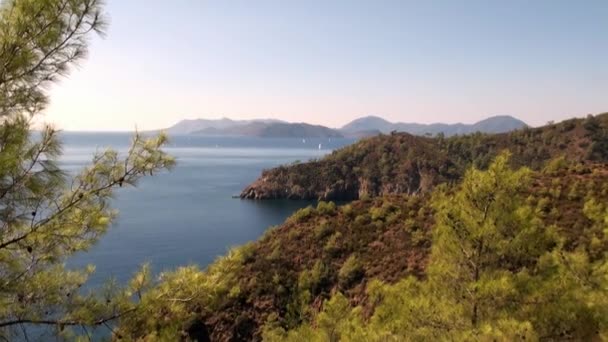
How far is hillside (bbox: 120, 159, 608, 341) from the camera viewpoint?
25.9 metres

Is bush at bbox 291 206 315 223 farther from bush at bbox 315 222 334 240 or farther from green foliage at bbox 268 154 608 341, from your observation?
green foliage at bbox 268 154 608 341

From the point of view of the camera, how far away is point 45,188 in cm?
578

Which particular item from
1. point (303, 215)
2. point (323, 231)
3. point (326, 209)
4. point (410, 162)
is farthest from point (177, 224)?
point (410, 162)

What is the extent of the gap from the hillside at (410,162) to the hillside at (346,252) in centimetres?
5832

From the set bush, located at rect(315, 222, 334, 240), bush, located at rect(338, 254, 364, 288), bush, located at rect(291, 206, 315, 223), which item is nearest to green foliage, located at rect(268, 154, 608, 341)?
bush, located at rect(338, 254, 364, 288)

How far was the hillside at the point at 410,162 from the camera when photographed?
91125 millimetres

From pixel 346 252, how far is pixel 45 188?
26904 millimetres

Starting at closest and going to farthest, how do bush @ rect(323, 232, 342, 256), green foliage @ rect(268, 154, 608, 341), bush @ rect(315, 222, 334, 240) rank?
1. green foliage @ rect(268, 154, 608, 341)
2. bush @ rect(323, 232, 342, 256)
3. bush @ rect(315, 222, 334, 240)

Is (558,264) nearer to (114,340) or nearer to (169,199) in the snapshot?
(114,340)

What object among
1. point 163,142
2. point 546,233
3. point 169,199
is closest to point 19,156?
point 163,142

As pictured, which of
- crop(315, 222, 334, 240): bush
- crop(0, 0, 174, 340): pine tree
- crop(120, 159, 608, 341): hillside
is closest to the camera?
crop(0, 0, 174, 340): pine tree

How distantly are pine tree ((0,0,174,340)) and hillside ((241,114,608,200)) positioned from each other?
3480 inches

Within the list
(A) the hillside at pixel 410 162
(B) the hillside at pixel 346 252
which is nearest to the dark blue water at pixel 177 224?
(B) the hillside at pixel 346 252

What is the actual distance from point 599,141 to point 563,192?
65790mm
